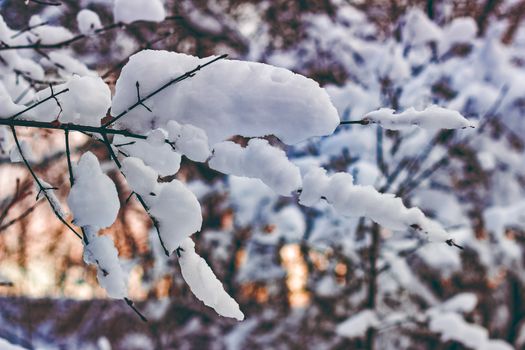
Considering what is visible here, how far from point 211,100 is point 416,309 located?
6461mm

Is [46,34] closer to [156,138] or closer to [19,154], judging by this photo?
[19,154]

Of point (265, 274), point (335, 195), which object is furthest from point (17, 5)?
point (265, 274)

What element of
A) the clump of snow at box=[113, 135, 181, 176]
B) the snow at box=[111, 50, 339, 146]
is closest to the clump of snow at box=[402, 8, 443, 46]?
the snow at box=[111, 50, 339, 146]

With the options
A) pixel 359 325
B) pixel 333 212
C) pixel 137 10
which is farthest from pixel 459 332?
pixel 137 10

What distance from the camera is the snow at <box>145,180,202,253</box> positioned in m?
1.08

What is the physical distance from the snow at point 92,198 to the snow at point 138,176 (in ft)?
0.19

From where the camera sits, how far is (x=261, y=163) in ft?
3.48

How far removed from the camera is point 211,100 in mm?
1097

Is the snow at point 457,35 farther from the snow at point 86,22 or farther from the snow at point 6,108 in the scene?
the snow at point 6,108

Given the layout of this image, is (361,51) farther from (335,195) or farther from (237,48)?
(335,195)

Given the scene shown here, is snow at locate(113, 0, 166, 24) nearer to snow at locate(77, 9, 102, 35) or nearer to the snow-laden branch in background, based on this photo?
snow at locate(77, 9, 102, 35)

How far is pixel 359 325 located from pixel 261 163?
123 inches

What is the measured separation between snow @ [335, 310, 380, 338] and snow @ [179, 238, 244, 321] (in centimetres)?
285

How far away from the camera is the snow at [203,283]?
1104 millimetres
